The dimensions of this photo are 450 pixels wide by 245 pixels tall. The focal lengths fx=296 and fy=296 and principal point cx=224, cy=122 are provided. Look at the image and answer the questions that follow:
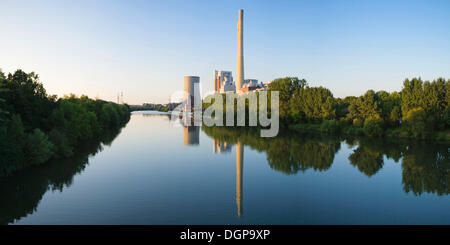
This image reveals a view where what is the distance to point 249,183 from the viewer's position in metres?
14.8

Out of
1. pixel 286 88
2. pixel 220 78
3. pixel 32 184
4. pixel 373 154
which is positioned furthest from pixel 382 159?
pixel 220 78

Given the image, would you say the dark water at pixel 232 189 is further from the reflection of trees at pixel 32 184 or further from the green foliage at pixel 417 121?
the green foliage at pixel 417 121

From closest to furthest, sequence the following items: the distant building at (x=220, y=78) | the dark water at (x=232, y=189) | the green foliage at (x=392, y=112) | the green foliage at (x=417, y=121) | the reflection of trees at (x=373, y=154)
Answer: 1. the dark water at (x=232, y=189)
2. the reflection of trees at (x=373, y=154)
3. the green foliage at (x=417, y=121)
4. the green foliage at (x=392, y=112)
5. the distant building at (x=220, y=78)

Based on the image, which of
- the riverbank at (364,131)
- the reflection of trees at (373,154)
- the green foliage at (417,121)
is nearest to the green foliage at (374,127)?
the riverbank at (364,131)

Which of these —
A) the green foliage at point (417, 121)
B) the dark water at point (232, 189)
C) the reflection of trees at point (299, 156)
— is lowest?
the dark water at point (232, 189)

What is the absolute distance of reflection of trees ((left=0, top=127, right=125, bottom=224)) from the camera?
425 inches

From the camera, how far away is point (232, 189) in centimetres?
1356

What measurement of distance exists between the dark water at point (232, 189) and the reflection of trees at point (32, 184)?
0.04 m

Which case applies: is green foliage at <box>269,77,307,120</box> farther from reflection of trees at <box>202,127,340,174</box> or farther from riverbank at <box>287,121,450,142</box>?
reflection of trees at <box>202,127,340,174</box>

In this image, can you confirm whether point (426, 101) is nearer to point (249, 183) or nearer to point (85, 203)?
point (249, 183)

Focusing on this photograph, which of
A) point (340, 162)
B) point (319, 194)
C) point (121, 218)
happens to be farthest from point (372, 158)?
point (121, 218)

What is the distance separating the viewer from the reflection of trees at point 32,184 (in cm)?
1080
